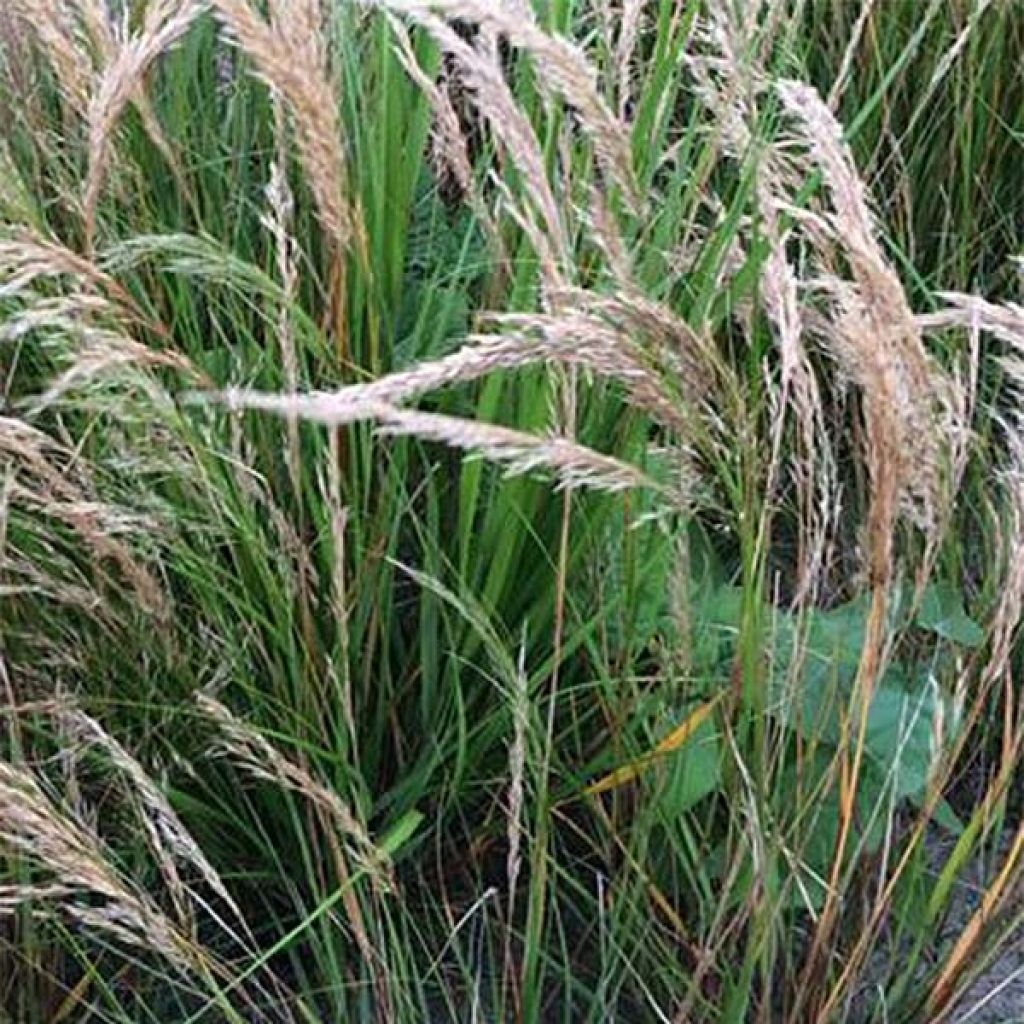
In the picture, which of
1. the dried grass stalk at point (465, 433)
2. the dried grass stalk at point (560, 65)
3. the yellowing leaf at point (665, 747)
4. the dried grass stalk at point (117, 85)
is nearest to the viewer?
the dried grass stalk at point (465, 433)

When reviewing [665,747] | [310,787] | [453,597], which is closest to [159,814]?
[310,787]

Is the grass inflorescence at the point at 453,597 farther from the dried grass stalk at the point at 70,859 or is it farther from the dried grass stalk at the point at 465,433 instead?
the dried grass stalk at the point at 465,433

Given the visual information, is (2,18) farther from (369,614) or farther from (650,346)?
(650,346)

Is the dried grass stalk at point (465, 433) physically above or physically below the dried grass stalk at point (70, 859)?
above

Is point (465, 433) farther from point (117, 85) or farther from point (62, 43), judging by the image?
point (62, 43)

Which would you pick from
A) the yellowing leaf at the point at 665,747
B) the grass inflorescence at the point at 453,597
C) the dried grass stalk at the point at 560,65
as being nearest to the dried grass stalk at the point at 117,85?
the grass inflorescence at the point at 453,597

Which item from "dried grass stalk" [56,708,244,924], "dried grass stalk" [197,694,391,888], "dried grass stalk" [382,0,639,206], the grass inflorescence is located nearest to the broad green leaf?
the grass inflorescence

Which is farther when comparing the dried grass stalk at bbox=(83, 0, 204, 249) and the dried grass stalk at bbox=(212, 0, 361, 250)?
the dried grass stalk at bbox=(83, 0, 204, 249)

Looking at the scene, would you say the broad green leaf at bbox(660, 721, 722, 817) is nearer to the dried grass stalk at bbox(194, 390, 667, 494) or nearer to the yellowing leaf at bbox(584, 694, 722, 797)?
the yellowing leaf at bbox(584, 694, 722, 797)

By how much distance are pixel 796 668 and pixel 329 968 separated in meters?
0.45

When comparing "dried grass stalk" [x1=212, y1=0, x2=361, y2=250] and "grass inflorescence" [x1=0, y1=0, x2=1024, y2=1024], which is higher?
"dried grass stalk" [x1=212, y1=0, x2=361, y2=250]

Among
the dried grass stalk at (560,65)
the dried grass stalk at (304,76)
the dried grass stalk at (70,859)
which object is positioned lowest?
the dried grass stalk at (70,859)

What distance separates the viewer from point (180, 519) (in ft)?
4.85

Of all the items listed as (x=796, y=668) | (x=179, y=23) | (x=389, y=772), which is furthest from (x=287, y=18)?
(x=389, y=772)
